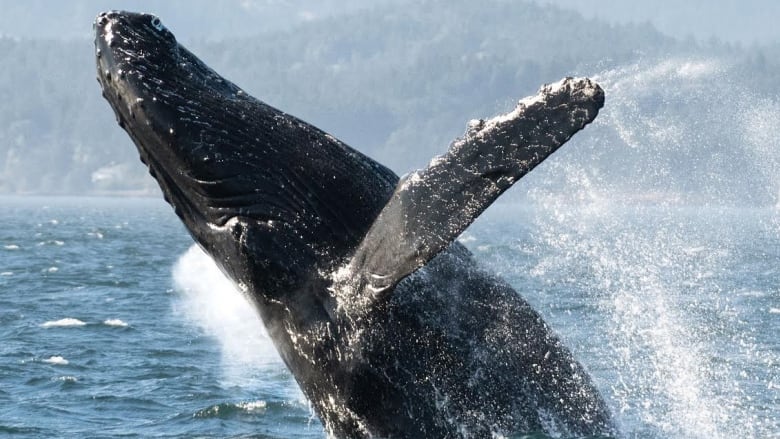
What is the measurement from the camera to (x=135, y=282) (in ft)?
96.8

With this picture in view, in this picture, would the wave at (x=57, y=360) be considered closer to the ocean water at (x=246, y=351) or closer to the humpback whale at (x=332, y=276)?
the ocean water at (x=246, y=351)

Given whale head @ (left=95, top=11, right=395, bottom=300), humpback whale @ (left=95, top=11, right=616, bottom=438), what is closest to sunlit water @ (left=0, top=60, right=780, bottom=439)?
humpback whale @ (left=95, top=11, right=616, bottom=438)

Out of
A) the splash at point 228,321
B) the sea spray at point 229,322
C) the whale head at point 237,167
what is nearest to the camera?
the whale head at point 237,167

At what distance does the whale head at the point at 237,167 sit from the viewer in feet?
20.7

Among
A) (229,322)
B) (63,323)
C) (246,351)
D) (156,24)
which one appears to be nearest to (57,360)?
(246,351)

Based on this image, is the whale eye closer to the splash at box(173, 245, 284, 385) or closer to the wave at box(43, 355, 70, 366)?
the splash at box(173, 245, 284, 385)

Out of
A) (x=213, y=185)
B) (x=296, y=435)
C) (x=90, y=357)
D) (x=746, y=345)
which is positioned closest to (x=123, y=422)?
(x=296, y=435)

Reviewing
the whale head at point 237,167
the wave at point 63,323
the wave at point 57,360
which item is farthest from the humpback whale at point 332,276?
the wave at point 63,323

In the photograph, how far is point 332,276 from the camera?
619 centimetres

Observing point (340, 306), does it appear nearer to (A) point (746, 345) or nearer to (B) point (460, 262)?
(B) point (460, 262)

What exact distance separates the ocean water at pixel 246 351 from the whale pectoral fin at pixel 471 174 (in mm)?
3576

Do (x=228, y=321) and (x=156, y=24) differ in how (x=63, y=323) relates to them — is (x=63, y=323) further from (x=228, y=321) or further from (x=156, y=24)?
(x=156, y=24)

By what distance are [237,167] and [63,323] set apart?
1447 centimetres

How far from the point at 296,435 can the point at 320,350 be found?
14.0 ft
